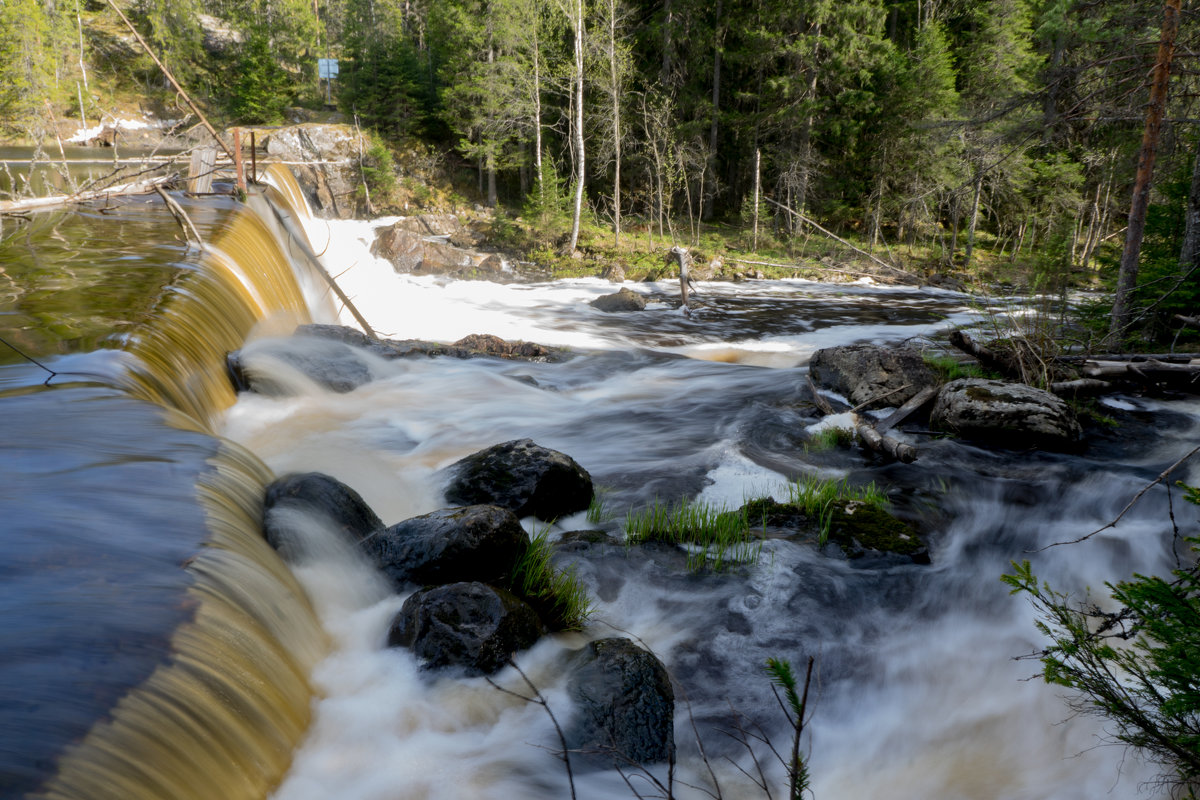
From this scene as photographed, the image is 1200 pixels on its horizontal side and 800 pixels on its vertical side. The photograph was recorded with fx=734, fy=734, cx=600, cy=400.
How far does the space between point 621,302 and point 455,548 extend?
45.6ft

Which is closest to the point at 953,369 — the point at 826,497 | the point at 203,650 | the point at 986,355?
the point at 986,355

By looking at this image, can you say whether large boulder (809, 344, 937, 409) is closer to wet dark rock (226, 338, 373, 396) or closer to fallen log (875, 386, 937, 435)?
fallen log (875, 386, 937, 435)

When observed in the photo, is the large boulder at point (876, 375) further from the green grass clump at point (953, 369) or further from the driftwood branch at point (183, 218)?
the driftwood branch at point (183, 218)

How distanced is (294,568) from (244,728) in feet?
5.26

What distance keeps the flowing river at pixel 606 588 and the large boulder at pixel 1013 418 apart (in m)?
0.26

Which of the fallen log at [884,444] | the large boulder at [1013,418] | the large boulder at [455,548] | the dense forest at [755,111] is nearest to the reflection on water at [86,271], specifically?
the large boulder at [455,548]

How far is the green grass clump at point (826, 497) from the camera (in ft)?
18.9

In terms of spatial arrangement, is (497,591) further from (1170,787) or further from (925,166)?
(925,166)

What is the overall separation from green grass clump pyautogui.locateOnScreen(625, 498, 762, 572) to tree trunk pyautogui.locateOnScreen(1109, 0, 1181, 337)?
5.92 metres

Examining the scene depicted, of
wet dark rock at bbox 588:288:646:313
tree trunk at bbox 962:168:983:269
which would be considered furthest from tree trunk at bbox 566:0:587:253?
tree trunk at bbox 962:168:983:269

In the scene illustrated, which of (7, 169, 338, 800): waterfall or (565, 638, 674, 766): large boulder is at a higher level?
(7, 169, 338, 800): waterfall

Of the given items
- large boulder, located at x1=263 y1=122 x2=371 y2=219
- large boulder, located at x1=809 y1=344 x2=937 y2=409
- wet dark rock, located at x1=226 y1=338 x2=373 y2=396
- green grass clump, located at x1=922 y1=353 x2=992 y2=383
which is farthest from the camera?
large boulder, located at x1=263 y1=122 x2=371 y2=219

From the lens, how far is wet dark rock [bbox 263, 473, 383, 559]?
15.2ft

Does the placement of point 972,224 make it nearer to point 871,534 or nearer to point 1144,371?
point 1144,371
